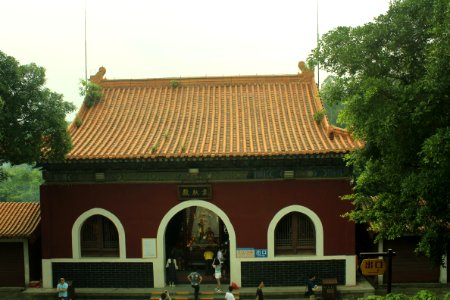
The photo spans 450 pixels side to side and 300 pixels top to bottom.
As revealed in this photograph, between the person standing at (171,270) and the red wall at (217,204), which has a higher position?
the red wall at (217,204)

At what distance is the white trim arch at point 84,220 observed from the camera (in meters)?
12.2

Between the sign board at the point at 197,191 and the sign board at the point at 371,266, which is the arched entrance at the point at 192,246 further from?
the sign board at the point at 371,266

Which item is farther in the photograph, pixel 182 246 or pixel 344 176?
pixel 182 246

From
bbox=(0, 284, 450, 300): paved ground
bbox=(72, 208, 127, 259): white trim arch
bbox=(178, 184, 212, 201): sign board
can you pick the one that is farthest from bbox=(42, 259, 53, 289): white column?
bbox=(178, 184, 212, 201): sign board

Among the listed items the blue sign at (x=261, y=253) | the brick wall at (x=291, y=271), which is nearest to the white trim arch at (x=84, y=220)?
the brick wall at (x=291, y=271)

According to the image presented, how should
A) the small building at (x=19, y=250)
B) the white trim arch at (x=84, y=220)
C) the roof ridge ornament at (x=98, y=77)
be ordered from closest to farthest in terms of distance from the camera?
the white trim arch at (x=84, y=220), the small building at (x=19, y=250), the roof ridge ornament at (x=98, y=77)

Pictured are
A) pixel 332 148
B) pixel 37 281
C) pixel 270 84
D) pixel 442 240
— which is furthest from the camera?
pixel 270 84

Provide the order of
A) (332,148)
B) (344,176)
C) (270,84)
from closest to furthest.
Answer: (332,148)
(344,176)
(270,84)

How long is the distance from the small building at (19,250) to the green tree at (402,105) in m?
9.18

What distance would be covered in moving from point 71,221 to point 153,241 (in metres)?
2.28

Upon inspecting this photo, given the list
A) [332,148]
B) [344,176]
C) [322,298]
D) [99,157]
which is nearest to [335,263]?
[322,298]

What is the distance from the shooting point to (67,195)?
12.3 m

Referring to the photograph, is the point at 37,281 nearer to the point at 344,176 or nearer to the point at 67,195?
the point at 67,195

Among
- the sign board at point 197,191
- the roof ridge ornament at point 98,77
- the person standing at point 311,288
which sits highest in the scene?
the roof ridge ornament at point 98,77
